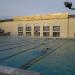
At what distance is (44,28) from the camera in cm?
2881

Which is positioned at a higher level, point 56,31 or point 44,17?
point 44,17

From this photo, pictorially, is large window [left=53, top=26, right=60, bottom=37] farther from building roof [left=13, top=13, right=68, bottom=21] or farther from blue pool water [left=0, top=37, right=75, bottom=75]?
blue pool water [left=0, top=37, right=75, bottom=75]

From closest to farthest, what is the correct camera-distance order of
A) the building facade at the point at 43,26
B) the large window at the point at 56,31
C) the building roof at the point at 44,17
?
the building facade at the point at 43,26, the building roof at the point at 44,17, the large window at the point at 56,31

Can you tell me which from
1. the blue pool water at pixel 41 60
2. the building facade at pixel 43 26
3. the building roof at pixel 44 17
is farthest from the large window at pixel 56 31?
the blue pool water at pixel 41 60

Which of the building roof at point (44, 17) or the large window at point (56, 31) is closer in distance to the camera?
the building roof at point (44, 17)

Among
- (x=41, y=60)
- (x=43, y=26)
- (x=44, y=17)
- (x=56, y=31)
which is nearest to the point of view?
(x=41, y=60)

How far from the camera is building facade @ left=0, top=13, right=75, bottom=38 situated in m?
26.4

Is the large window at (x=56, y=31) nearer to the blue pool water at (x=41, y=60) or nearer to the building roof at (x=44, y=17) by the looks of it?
the building roof at (x=44, y=17)

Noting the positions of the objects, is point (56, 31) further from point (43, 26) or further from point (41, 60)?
point (41, 60)

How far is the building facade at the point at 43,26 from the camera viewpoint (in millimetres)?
26422

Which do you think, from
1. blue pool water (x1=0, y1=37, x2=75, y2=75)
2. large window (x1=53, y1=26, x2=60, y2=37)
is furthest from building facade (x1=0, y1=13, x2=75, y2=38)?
blue pool water (x1=0, y1=37, x2=75, y2=75)

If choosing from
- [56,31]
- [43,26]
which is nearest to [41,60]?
[56,31]

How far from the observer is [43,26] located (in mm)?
28922

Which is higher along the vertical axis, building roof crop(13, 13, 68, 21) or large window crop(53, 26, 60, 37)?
building roof crop(13, 13, 68, 21)
